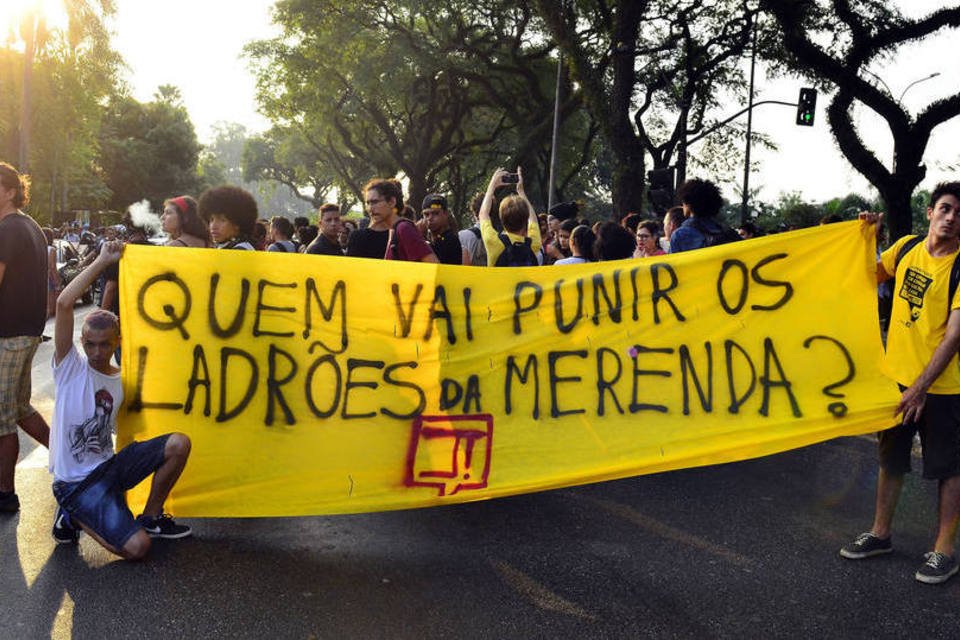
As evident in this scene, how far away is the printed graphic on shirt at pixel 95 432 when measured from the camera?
13.8 feet

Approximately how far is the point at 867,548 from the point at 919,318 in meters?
1.15

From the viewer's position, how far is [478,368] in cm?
455

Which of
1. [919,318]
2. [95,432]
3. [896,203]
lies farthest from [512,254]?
[896,203]

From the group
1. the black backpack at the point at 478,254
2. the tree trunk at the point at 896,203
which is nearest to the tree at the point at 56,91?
the tree trunk at the point at 896,203

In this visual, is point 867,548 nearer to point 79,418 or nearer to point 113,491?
point 113,491

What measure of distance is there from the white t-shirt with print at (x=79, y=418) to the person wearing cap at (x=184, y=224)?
0.92 meters

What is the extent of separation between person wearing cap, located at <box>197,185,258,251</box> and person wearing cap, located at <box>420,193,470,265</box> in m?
1.61

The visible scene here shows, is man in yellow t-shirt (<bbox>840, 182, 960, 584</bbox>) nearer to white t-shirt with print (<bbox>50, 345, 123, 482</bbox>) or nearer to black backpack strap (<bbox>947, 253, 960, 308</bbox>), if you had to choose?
black backpack strap (<bbox>947, 253, 960, 308</bbox>)

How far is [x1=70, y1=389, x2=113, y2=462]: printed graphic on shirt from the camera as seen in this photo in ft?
13.8

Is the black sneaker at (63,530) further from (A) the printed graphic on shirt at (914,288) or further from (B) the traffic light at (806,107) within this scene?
(B) the traffic light at (806,107)

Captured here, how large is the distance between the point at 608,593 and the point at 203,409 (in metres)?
2.11

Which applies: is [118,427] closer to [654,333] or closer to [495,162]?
[654,333]

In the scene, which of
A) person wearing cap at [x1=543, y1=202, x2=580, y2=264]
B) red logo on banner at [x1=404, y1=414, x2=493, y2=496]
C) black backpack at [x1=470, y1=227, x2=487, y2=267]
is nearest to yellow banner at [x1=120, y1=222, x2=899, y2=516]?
red logo on banner at [x1=404, y1=414, x2=493, y2=496]

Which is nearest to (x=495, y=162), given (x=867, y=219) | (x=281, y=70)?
(x=281, y=70)
